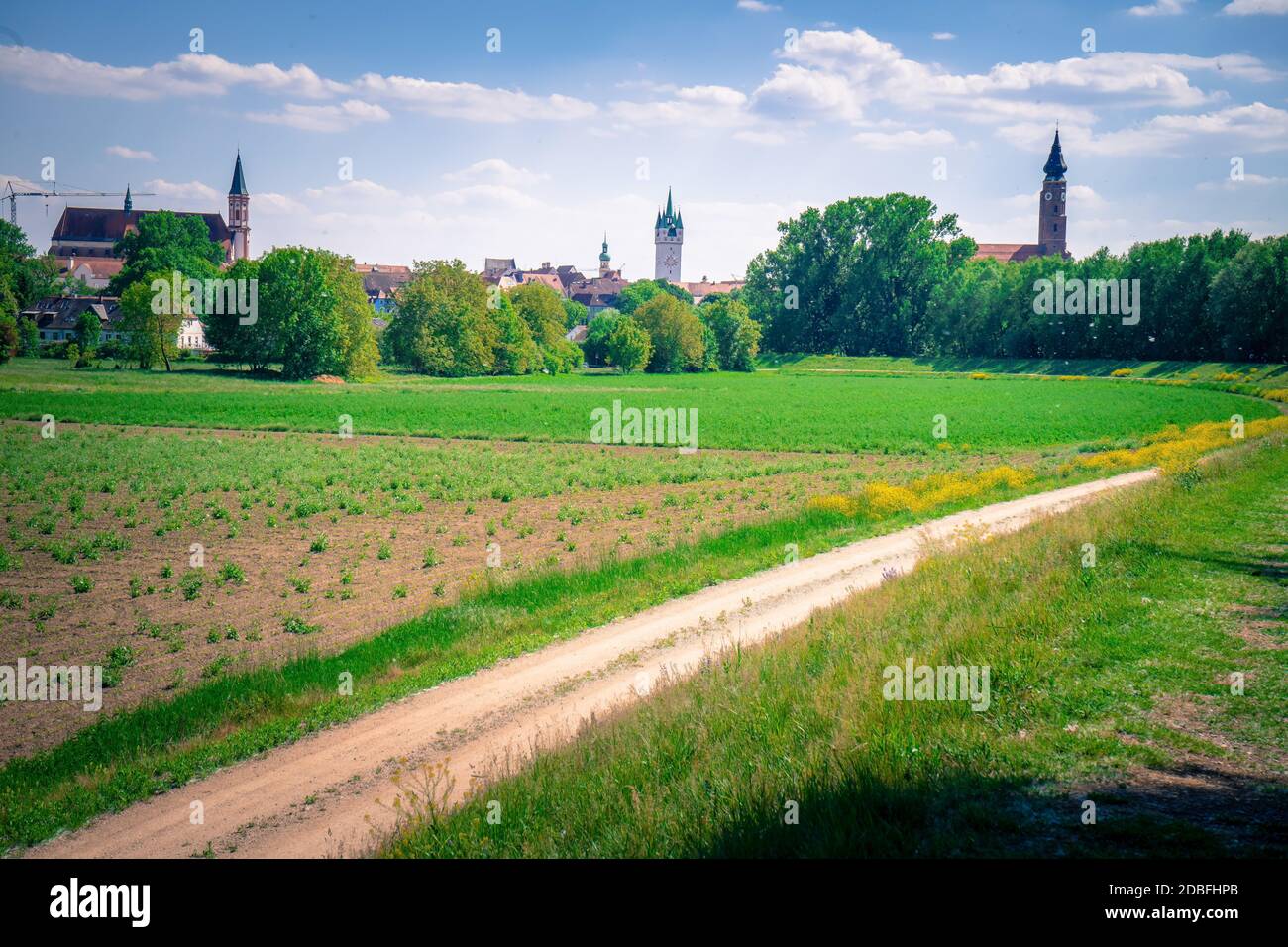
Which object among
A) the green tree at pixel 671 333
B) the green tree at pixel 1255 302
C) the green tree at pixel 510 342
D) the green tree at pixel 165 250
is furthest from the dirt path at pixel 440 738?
the green tree at pixel 165 250

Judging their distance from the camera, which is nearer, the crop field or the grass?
the grass

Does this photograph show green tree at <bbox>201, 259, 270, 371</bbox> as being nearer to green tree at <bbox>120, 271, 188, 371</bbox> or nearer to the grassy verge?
green tree at <bbox>120, 271, 188, 371</bbox>

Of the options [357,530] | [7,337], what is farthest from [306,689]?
[7,337]

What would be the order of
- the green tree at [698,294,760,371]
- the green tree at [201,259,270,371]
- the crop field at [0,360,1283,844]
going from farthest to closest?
the green tree at [698,294,760,371], the green tree at [201,259,270,371], the crop field at [0,360,1283,844]

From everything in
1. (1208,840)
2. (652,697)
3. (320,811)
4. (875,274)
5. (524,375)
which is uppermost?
(875,274)

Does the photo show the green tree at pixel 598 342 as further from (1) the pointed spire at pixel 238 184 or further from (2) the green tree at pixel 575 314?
(1) the pointed spire at pixel 238 184

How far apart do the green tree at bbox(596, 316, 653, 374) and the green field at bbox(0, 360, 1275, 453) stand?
933 inches

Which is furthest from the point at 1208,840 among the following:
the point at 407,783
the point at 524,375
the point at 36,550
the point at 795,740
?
the point at 524,375

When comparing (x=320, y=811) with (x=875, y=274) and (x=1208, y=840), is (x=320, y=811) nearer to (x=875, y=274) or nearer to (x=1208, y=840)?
(x=1208, y=840)

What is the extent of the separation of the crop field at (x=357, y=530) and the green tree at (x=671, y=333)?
213 feet

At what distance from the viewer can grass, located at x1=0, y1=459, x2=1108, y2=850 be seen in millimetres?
9844

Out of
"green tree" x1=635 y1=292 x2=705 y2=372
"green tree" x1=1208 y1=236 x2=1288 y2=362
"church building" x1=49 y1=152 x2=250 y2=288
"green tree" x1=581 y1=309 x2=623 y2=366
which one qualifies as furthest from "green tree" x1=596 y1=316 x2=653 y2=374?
"church building" x1=49 y1=152 x2=250 y2=288

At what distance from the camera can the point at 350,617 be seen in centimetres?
1689
